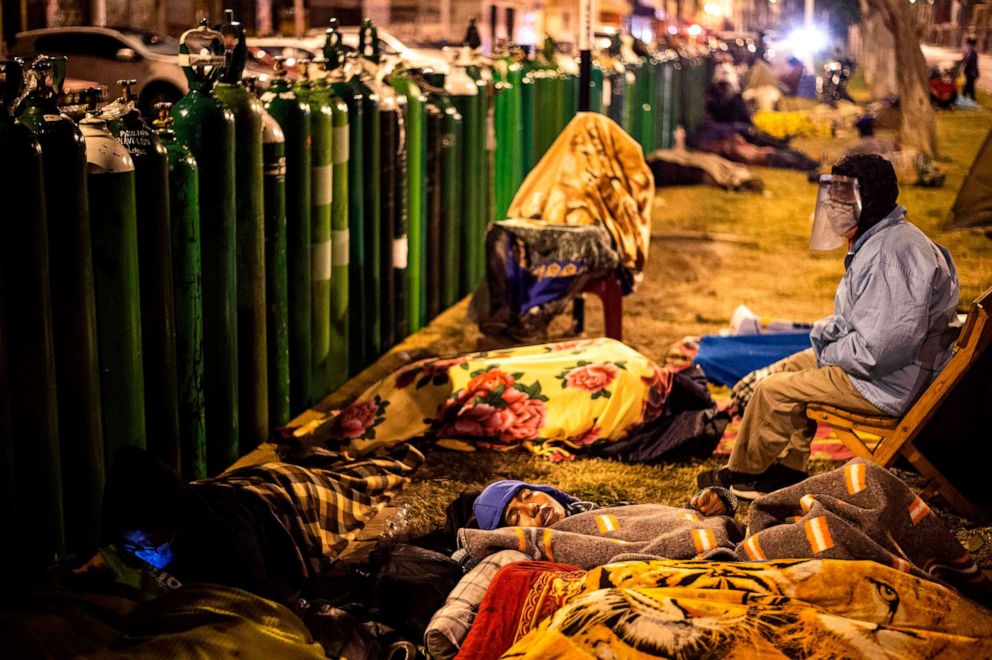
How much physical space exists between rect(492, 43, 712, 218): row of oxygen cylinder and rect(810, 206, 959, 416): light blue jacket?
478 cm

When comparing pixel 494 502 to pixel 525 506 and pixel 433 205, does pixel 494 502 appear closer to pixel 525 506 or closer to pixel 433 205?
pixel 525 506

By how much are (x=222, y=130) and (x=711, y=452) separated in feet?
8.61

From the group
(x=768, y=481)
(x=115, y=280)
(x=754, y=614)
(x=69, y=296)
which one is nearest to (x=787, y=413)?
(x=768, y=481)

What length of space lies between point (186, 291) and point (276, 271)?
35.5 inches

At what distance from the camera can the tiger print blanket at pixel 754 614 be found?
3.08 metres

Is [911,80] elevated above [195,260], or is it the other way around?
[911,80]

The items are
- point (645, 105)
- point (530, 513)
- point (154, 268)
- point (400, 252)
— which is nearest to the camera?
point (530, 513)

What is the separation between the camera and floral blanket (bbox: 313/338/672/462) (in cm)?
580

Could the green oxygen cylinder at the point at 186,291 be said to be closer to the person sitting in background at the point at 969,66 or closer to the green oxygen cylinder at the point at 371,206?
the green oxygen cylinder at the point at 371,206

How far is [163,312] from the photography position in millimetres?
4738

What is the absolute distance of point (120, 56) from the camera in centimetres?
1722

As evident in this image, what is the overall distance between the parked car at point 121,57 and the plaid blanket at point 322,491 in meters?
11.7

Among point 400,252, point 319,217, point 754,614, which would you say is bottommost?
point 754,614

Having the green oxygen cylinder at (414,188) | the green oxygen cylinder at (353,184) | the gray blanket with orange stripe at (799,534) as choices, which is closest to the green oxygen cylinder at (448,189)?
the green oxygen cylinder at (414,188)
